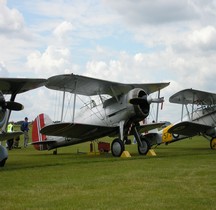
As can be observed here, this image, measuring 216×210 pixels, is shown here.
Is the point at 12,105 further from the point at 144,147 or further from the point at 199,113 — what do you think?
the point at 199,113

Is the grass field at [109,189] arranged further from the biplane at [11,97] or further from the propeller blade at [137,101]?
the propeller blade at [137,101]

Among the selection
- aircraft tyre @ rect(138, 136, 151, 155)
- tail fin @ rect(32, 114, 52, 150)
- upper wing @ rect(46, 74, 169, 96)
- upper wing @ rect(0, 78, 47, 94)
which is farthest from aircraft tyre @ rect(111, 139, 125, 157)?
tail fin @ rect(32, 114, 52, 150)

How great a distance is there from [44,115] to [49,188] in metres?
13.7

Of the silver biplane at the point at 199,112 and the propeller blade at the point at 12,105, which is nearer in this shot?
the propeller blade at the point at 12,105

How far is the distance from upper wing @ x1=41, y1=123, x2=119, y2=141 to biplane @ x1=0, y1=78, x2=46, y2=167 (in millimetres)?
2552

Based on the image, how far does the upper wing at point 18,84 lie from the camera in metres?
11.5

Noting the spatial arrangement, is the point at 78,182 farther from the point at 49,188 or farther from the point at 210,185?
the point at 210,185

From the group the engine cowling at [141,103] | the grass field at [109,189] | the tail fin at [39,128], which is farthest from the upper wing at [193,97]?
the grass field at [109,189]

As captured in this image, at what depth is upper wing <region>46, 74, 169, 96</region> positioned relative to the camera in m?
14.9

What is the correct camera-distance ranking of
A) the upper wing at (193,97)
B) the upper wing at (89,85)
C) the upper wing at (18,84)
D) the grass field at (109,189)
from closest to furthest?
the grass field at (109,189) → the upper wing at (18,84) → the upper wing at (89,85) → the upper wing at (193,97)

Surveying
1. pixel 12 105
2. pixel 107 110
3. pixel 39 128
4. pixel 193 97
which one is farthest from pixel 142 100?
pixel 39 128

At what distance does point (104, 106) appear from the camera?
1672 centimetres

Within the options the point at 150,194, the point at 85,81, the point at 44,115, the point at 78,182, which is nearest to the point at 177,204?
the point at 150,194

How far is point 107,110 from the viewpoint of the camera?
16.5 m
